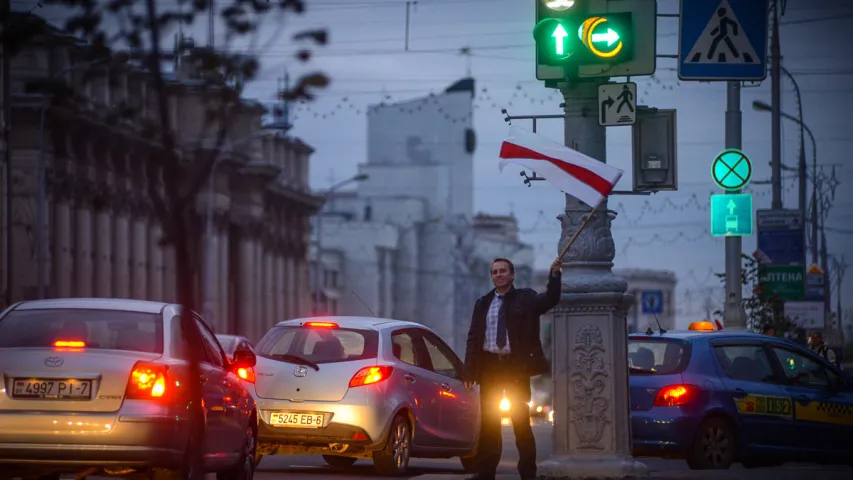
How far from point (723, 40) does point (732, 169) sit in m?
11.7

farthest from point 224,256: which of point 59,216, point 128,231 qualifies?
point 59,216

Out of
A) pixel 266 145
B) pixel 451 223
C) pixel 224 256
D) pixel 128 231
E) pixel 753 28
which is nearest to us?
pixel 753 28

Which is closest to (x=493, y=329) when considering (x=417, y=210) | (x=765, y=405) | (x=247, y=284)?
(x=765, y=405)

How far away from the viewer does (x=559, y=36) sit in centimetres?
1230

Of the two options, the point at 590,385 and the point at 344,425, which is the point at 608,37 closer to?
the point at 590,385

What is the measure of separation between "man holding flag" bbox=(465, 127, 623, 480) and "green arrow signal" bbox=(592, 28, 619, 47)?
32.0 inches

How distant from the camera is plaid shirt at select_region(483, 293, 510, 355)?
42.6ft

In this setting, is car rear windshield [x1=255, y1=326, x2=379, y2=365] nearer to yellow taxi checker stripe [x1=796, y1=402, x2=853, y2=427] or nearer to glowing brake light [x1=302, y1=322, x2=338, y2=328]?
glowing brake light [x1=302, y1=322, x2=338, y2=328]

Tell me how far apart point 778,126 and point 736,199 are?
9.96 m

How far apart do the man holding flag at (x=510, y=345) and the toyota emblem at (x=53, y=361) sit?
3.10 m

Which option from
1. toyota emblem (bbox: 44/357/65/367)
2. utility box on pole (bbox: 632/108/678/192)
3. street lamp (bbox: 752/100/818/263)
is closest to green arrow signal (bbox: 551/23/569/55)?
utility box on pole (bbox: 632/108/678/192)

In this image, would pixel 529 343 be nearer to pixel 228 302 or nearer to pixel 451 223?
pixel 228 302

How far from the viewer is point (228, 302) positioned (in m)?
99.0

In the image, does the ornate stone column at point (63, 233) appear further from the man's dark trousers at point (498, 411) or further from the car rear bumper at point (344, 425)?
the man's dark trousers at point (498, 411)
